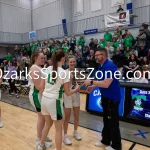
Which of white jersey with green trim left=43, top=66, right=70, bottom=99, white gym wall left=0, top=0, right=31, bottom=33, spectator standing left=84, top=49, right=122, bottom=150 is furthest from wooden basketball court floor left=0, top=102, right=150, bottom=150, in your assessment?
white gym wall left=0, top=0, right=31, bottom=33

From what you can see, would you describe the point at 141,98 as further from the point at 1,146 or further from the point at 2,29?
the point at 2,29

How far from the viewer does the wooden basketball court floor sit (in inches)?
132

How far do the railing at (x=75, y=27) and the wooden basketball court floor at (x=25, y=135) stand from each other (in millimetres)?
8799

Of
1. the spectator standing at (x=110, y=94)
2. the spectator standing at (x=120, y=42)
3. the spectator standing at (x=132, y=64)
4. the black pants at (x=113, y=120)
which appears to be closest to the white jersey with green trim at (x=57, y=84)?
the spectator standing at (x=110, y=94)

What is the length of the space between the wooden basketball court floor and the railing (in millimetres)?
8799

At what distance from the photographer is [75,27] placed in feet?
50.9

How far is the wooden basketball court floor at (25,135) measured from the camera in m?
3.36

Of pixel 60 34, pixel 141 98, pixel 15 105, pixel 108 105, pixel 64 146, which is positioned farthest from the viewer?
pixel 60 34

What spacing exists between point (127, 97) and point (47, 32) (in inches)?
588

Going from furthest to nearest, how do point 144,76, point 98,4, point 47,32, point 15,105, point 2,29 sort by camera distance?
point 2,29
point 47,32
point 98,4
point 15,105
point 144,76

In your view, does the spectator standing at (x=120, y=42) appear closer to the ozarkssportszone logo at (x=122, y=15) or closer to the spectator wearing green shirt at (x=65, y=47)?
the ozarkssportszone logo at (x=122, y=15)

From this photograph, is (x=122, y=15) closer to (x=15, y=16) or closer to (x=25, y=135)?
(x=25, y=135)

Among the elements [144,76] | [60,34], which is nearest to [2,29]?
[60,34]

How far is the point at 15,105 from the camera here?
6.74m
